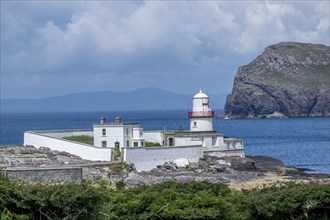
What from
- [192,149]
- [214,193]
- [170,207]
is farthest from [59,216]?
[192,149]

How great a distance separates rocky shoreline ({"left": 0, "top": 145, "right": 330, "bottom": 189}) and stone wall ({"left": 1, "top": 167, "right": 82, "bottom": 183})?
2915mm

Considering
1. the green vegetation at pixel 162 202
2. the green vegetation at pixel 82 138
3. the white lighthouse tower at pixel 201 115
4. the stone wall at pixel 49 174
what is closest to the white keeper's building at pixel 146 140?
the white lighthouse tower at pixel 201 115

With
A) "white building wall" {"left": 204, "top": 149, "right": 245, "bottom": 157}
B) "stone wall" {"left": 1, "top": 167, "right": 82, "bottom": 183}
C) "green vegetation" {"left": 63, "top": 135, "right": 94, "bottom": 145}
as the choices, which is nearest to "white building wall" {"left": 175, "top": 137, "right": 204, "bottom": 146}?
"white building wall" {"left": 204, "top": 149, "right": 245, "bottom": 157}

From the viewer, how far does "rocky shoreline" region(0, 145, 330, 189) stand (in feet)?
140

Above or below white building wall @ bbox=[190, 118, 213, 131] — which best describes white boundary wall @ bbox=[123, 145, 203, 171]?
below

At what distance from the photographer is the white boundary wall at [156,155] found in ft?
156

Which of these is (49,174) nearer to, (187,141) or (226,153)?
(187,141)

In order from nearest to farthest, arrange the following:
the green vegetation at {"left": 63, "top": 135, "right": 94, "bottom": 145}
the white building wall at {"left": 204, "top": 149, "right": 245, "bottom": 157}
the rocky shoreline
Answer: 1. the rocky shoreline
2. the white building wall at {"left": 204, "top": 149, "right": 245, "bottom": 157}
3. the green vegetation at {"left": 63, "top": 135, "right": 94, "bottom": 145}

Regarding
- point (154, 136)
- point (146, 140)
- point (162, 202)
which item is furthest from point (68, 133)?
point (162, 202)

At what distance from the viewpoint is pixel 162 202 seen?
872 inches

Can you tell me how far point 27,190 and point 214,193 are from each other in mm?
6586

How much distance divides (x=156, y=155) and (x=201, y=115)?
402 inches

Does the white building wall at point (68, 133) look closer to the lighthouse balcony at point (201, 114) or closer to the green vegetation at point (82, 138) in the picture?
the green vegetation at point (82, 138)

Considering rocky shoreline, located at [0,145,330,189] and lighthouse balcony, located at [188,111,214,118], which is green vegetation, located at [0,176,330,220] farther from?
lighthouse balcony, located at [188,111,214,118]
